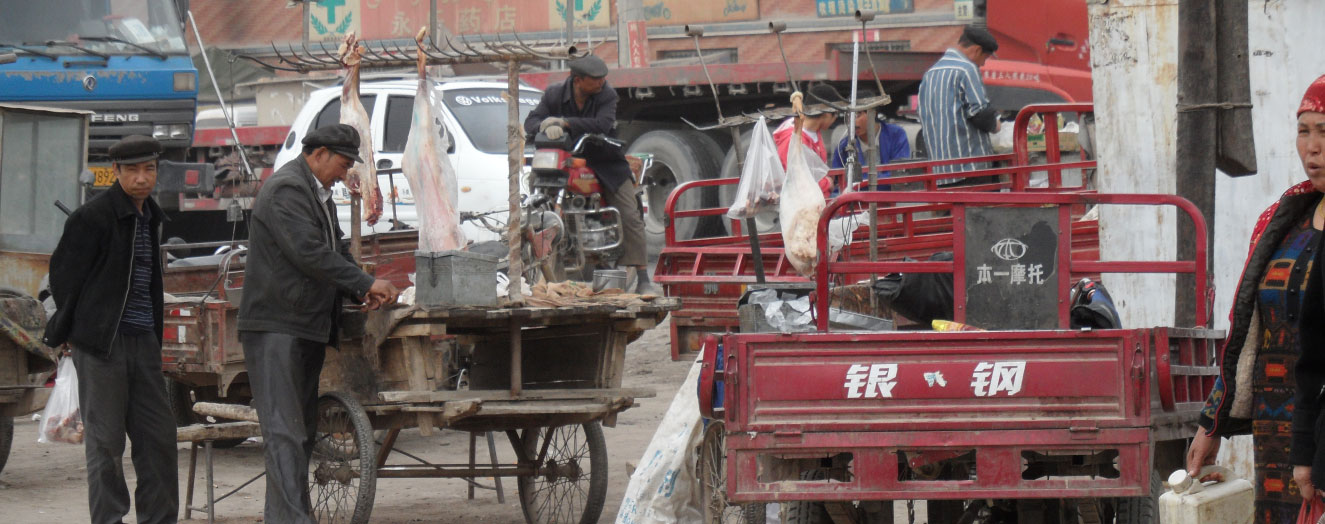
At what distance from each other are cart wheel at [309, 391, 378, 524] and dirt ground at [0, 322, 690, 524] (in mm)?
764

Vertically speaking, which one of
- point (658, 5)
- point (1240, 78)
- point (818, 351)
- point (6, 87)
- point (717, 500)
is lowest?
point (717, 500)

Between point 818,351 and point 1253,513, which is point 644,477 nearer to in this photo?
point 818,351

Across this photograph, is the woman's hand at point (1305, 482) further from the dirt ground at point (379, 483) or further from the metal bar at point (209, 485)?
the metal bar at point (209, 485)

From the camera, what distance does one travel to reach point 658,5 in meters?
19.7

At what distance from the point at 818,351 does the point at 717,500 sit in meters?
1.62

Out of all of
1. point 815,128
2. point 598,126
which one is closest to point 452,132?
point 598,126

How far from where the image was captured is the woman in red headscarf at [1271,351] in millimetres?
3732

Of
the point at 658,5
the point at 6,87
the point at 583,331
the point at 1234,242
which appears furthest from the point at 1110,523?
the point at 658,5

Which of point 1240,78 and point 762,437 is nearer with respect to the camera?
point 762,437

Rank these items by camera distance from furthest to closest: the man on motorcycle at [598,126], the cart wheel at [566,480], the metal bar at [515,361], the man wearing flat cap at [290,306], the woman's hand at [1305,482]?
1. the man on motorcycle at [598,126]
2. the cart wheel at [566,480]
3. the metal bar at [515,361]
4. the man wearing flat cap at [290,306]
5. the woman's hand at [1305,482]

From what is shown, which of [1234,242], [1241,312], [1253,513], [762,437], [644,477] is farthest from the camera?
[1234,242]

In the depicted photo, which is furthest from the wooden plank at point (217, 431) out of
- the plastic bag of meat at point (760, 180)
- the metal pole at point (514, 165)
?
the plastic bag of meat at point (760, 180)

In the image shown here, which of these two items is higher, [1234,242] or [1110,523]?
[1234,242]

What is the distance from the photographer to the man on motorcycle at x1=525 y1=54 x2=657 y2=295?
9.61 meters
